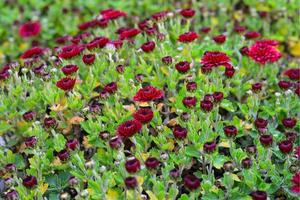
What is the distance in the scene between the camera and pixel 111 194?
102 inches

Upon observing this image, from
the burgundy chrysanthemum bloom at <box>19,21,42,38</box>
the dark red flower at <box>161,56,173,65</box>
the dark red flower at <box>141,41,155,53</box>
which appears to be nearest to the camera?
the dark red flower at <box>161,56,173,65</box>

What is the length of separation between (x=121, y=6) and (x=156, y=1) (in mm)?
372

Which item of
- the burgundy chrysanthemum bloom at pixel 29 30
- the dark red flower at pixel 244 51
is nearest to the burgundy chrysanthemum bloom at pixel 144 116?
the dark red flower at pixel 244 51

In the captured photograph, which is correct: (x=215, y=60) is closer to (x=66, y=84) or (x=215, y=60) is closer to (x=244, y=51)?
(x=244, y=51)

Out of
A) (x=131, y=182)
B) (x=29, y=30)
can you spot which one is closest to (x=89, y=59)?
(x=131, y=182)

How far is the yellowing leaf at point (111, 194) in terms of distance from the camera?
2566 mm

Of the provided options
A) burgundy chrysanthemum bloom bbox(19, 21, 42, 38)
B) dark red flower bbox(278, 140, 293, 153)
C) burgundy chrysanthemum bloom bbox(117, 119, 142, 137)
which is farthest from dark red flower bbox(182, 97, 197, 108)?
burgundy chrysanthemum bloom bbox(19, 21, 42, 38)

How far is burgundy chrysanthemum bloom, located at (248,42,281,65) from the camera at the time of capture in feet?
10.6

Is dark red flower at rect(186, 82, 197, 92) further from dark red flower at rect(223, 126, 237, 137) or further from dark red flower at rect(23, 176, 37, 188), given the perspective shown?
dark red flower at rect(23, 176, 37, 188)

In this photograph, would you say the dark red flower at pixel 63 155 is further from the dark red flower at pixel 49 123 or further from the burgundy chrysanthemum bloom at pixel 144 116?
the burgundy chrysanthemum bloom at pixel 144 116

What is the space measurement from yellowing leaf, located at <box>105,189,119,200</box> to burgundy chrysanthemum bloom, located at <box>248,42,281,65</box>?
121cm

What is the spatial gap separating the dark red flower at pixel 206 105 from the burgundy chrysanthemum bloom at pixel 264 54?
0.65 meters

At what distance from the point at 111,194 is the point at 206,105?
63cm

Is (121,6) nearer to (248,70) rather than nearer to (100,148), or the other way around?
(248,70)
